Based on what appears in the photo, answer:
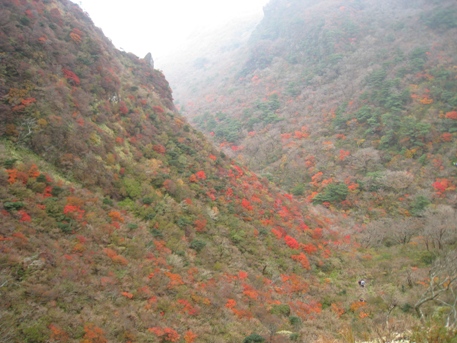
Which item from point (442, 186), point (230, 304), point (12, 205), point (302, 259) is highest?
point (12, 205)

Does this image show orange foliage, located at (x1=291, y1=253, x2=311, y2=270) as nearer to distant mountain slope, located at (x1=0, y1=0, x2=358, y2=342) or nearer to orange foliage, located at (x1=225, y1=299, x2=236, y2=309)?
distant mountain slope, located at (x1=0, y1=0, x2=358, y2=342)

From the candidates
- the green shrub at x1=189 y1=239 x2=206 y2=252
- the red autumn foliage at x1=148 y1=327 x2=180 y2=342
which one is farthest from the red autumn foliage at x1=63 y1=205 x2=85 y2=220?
the green shrub at x1=189 y1=239 x2=206 y2=252

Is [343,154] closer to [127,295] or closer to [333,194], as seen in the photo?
[333,194]

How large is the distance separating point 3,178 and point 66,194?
8.82ft

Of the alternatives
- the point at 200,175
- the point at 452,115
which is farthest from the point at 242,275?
the point at 452,115

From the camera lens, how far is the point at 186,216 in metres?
20.3

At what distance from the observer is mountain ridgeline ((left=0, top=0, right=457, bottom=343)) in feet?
36.2

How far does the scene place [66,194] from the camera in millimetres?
14656

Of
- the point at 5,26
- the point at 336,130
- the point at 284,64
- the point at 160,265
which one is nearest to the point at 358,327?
the point at 160,265

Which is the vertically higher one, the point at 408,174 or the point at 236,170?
the point at 236,170

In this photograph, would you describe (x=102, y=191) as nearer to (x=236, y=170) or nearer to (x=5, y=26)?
(x=5, y=26)

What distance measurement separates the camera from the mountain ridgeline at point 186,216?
11.0 meters

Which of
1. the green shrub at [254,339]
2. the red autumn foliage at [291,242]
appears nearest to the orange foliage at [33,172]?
the green shrub at [254,339]

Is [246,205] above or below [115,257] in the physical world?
below
